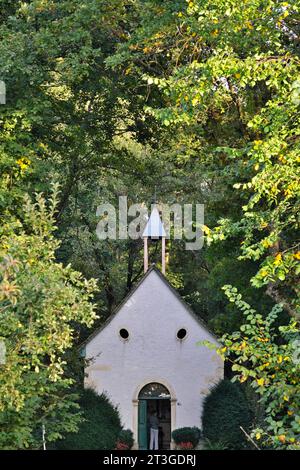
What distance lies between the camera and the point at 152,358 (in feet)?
97.5

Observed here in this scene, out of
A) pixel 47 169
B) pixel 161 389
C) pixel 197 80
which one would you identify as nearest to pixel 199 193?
pixel 161 389

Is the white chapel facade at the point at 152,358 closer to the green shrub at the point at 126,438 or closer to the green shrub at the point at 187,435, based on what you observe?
the green shrub at the point at 126,438

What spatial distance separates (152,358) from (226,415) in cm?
385

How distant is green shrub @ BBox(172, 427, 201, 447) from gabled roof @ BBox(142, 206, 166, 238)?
6775 mm

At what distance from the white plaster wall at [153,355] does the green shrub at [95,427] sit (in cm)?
77

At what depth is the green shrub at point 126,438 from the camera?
27.9 meters

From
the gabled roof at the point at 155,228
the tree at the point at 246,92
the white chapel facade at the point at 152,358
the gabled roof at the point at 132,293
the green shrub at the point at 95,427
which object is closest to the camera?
the tree at the point at 246,92

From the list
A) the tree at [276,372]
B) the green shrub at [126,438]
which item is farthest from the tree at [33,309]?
the green shrub at [126,438]

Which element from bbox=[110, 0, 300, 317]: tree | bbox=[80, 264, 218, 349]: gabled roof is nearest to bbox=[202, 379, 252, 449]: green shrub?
bbox=[80, 264, 218, 349]: gabled roof

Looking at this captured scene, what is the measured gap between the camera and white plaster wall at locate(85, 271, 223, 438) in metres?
29.4

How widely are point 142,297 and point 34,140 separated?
25.1 feet

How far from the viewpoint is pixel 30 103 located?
22875 millimetres

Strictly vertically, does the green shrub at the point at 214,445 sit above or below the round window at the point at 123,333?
below

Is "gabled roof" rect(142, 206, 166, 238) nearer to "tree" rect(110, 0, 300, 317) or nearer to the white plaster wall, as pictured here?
the white plaster wall
